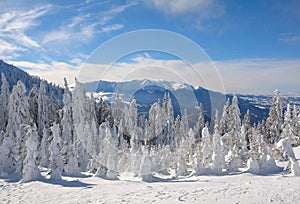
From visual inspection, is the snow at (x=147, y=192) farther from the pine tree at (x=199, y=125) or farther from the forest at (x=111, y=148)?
the pine tree at (x=199, y=125)

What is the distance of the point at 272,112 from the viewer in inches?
1737

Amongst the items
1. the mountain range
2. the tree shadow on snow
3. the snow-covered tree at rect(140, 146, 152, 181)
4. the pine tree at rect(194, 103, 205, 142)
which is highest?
the mountain range

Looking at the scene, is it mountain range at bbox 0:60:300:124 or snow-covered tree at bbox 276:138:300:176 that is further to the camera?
mountain range at bbox 0:60:300:124

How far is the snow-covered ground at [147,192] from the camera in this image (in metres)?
14.8

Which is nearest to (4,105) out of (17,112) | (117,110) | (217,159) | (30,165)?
(17,112)

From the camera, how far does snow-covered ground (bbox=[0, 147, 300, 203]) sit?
1482 centimetres

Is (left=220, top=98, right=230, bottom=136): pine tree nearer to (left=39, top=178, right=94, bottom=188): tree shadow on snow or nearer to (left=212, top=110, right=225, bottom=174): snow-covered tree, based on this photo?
(left=212, top=110, right=225, bottom=174): snow-covered tree

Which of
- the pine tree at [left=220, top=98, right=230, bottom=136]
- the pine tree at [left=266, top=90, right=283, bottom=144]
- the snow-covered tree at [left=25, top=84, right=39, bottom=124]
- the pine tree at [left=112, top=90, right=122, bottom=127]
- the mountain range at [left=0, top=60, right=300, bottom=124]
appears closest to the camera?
the mountain range at [left=0, top=60, right=300, bottom=124]

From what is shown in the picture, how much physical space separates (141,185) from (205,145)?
32.8ft

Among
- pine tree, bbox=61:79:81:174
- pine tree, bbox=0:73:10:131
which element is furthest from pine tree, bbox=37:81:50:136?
pine tree, bbox=61:79:81:174

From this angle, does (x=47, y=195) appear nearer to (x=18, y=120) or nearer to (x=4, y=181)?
(x=4, y=181)

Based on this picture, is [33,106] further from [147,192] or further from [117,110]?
[147,192]

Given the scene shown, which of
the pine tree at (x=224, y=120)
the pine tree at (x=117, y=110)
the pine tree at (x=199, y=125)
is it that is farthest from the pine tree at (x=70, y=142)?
the pine tree at (x=199, y=125)

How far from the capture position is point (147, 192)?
16484 millimetres
